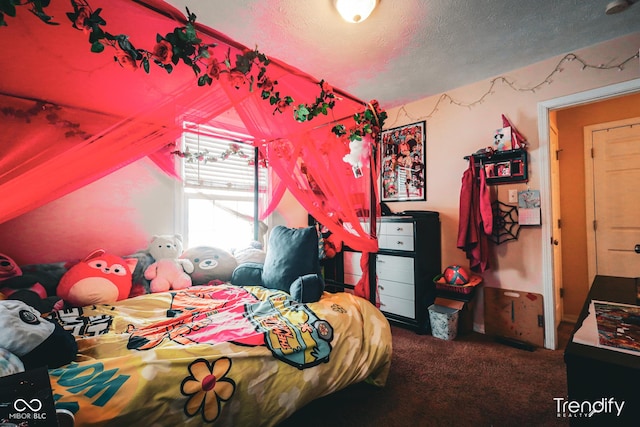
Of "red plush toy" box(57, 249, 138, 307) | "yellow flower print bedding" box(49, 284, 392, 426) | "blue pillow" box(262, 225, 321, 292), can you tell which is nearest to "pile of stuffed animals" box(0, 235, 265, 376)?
"red plush toy" box(57, 249, 138, 307)

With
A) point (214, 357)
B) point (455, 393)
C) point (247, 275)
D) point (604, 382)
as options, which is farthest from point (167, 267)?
point (604, 382)

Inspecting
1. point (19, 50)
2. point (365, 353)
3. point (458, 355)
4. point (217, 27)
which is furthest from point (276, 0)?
point (458, 355)

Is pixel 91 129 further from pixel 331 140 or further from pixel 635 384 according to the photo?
pixel 635 384

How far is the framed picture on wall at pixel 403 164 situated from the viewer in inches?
131

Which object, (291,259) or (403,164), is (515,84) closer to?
(403,164)

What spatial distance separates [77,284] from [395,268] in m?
2.74

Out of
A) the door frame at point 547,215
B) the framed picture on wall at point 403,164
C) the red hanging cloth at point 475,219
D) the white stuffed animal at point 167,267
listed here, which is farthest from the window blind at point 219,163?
the door frame at point 547,215

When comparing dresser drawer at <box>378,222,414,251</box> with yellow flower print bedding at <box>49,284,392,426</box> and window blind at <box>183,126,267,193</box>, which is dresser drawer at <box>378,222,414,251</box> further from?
window blind at <box>183,126,267,193</box>

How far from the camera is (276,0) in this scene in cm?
170

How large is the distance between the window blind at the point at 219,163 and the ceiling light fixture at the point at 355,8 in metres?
1.63

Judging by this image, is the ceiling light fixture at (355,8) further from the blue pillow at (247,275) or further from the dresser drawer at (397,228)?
the blue pillow at (247,275)

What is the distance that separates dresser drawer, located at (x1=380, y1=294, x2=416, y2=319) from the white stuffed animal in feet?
6.67

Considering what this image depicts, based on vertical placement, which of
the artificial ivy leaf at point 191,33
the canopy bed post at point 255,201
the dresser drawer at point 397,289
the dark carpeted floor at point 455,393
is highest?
the artificial ivy leaf at point 191,33

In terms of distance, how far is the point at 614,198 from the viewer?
9.45ft
